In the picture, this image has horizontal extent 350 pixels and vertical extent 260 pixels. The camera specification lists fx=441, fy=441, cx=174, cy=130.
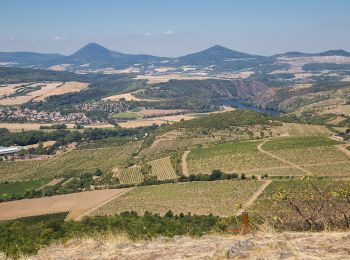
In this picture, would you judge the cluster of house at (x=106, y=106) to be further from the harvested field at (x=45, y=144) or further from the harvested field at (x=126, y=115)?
the harvested field at (x=45, y=144)

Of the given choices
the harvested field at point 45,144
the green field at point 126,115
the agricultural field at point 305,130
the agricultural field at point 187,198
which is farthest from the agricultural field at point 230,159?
the green field at point 126,115

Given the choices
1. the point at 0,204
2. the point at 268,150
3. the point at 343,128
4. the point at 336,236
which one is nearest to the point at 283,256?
the point at 336,236

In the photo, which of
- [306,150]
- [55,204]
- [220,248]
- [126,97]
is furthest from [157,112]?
[220,248]

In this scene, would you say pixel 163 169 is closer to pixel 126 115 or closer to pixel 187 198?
pixel 187 198

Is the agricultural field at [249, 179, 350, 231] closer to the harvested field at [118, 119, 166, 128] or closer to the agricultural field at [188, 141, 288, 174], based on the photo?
the agricultural field at [188, 141, 288, 174]

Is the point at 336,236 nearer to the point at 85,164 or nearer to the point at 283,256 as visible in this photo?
the point at 283,256

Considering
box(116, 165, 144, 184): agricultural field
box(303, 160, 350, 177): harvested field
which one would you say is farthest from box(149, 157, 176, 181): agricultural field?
box(303, 160, 350, 177): harvested field
